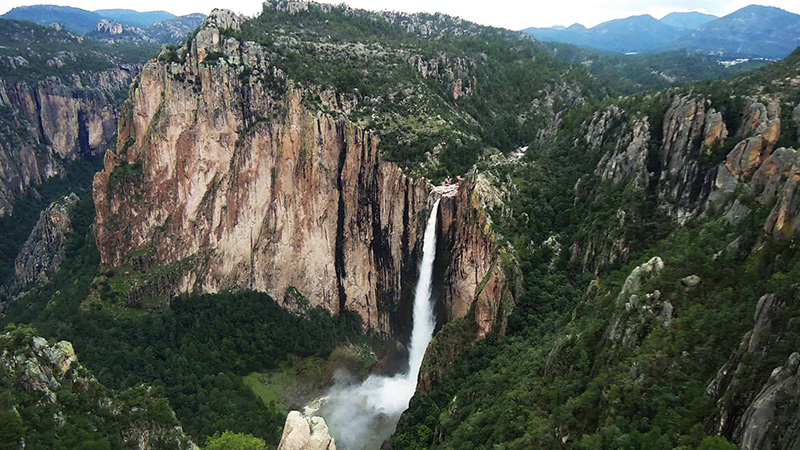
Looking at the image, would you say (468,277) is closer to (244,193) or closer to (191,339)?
(244,193)

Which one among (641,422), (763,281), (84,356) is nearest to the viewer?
(641,422)

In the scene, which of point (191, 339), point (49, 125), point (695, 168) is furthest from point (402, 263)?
point (49, 125)

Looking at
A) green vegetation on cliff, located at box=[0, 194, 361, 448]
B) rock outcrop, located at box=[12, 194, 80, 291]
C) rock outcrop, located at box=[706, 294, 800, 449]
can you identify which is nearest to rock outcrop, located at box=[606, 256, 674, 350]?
rock outcrop, located at box=[706, 294, 800, 449]

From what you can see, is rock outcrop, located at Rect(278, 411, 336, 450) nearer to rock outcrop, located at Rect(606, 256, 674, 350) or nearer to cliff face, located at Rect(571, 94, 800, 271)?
rock outcrop, located at Rect(606, 256, 674, 350)

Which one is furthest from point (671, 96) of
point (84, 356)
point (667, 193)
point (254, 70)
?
point (84, 356)

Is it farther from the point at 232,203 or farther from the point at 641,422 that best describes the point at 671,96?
the point at 232,203

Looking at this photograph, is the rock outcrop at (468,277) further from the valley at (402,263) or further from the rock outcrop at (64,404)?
the rock outcrop at (64,404)

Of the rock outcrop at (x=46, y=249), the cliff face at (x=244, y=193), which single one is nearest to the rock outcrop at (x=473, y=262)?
the cliff face at (x=244, y=193)
